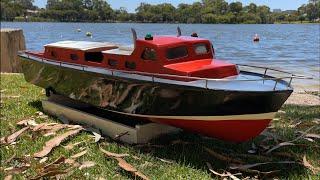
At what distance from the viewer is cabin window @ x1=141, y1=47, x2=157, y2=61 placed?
688 centimetres

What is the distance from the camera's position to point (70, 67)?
815 cm

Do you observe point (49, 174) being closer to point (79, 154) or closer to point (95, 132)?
point (79, 154)

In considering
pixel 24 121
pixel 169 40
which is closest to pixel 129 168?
pixel 169 40

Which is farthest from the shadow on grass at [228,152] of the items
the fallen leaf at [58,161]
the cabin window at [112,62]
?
the cabin window at [112,62]

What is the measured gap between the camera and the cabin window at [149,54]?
271 inches

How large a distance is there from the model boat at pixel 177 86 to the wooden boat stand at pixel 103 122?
176 mm

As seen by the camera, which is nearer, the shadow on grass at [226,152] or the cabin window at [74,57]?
the shadow on grass at [226,152]

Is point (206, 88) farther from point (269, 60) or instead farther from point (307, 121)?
point (269, 60)

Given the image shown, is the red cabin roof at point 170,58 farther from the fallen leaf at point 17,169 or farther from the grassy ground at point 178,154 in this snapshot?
the fallen leaf at point 17,169

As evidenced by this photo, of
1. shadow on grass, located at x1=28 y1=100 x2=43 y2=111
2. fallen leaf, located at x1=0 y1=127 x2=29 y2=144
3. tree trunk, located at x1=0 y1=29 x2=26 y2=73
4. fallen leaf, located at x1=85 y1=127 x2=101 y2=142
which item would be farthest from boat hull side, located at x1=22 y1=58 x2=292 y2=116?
tree trunk, located at x1=0 y1=29 x2=26 y2=73

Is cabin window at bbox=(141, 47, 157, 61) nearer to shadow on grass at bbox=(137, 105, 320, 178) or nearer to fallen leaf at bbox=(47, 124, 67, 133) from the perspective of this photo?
shadow on grass at bbox=(137, 105, 320, 178)

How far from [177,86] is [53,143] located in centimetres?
194

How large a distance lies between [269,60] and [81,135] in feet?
98.9

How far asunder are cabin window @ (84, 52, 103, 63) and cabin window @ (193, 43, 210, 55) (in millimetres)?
1727
